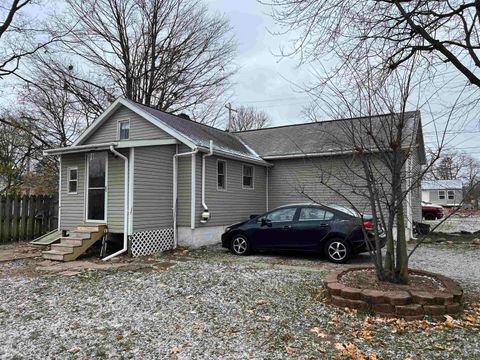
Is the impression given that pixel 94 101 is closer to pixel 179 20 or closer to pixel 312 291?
pixel 179 20

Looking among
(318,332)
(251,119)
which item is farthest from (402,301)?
(251,119)

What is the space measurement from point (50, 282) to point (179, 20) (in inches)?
806

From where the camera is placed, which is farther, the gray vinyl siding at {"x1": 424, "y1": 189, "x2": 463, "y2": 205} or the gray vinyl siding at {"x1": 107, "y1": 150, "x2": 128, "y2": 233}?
the gray vinyl siding at {"x1": 424, "y1": 189, "x2": 463, "y2": 205}

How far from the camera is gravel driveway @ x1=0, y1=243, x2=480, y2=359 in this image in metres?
3.80

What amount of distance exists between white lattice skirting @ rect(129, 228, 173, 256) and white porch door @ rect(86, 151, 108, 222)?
1.35m

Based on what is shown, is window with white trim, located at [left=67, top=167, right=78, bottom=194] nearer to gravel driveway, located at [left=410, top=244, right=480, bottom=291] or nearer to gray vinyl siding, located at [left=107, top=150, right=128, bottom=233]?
gray vinyl siding, located at [left=107, top=150, right=128, bottom=233]

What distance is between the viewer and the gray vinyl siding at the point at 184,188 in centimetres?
1129

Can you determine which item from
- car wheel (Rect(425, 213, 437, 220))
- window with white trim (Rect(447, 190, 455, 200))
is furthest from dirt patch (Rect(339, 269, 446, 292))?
window with white trim (Rect(447, 190, 455, 200))

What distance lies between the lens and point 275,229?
383 inches

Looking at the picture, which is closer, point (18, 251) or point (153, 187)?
point (153, 187)

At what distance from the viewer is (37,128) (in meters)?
21.3

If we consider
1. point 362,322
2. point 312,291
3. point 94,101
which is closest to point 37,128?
point 94,101

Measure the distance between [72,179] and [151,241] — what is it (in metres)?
3.74

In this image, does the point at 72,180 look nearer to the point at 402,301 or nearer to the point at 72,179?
the point at 72,179
